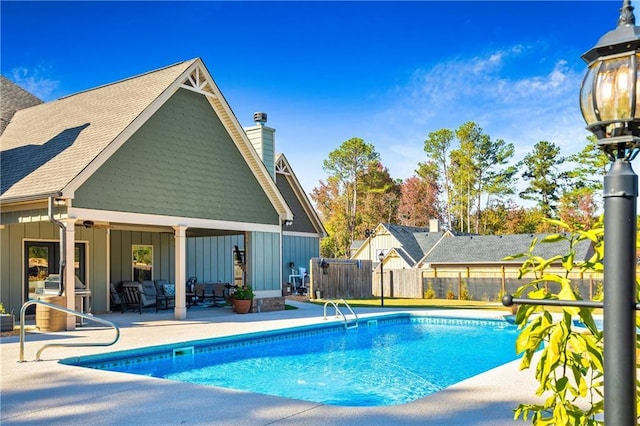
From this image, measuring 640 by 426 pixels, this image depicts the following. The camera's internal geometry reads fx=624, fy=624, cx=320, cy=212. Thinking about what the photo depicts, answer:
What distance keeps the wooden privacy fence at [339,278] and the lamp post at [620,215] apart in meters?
22.2

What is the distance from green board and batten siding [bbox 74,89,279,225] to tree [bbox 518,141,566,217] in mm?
38624

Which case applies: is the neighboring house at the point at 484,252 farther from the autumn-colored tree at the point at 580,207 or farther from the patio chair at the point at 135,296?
the patio chair at the point at 135,296

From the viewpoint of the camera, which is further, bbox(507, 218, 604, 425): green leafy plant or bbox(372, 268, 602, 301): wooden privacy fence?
bbox(372, 268, 602, 301): wooden privacy fence

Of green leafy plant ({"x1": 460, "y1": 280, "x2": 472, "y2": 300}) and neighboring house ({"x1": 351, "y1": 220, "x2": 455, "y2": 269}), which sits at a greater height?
neighboring house ({"x1": 351, "y1": 220, "x2": 455, "y2": 269})

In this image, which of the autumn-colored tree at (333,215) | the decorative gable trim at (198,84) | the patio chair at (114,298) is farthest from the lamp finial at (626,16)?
the autumn-colored tree at (333,215)

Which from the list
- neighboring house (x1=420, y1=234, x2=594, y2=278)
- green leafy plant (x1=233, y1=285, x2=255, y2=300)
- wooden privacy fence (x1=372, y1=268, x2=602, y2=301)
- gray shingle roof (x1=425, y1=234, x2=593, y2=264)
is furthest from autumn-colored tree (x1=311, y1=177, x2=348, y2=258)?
green leafy plant (x1=233, y1=285, x2=255, y2=300)

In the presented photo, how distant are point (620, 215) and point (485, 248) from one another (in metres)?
32.1

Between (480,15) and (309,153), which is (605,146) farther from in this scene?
(309,153)

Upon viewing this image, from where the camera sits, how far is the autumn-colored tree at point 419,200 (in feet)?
183

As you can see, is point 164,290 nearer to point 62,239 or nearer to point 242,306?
point 242,306

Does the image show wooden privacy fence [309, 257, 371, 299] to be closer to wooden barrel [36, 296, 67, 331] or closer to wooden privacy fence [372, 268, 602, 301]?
wooden privacy fence [372, 268, 602, 301]

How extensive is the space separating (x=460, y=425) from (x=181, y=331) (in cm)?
864

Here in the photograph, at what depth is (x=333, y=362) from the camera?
11.4 m

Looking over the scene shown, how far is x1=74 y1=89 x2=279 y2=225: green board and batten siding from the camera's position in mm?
14133
